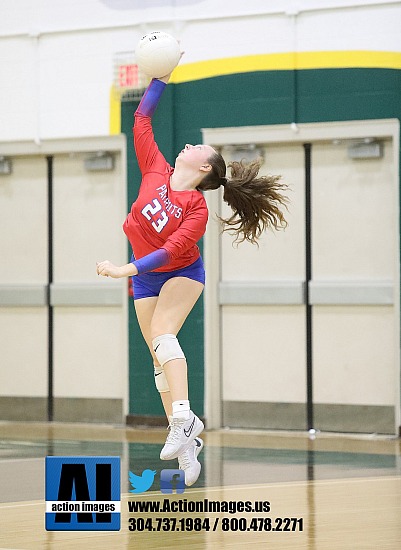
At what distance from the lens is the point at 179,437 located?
6000 mm

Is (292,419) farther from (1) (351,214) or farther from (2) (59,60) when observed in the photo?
(2) (59,60)

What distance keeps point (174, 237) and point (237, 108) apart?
19.1 ft

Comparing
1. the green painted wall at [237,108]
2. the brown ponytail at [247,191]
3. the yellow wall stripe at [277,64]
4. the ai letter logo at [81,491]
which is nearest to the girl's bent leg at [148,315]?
the brown ponytail at [247,191]

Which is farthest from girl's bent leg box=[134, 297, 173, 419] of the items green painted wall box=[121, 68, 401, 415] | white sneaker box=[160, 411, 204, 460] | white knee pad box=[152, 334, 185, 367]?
green painted wall box=[121, 68, 401, 415]

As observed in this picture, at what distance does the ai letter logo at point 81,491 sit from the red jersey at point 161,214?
3.92 ft

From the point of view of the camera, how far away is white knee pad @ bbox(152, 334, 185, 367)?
6.11m

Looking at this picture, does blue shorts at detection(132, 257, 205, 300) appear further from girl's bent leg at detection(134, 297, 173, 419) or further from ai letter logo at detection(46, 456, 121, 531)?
ai letter logo at detection(46, 456, 121, 531)

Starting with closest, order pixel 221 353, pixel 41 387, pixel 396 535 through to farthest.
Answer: pixel 396 535, pixel 221 353, pixel 41 387

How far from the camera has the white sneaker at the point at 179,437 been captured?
19.5 feet

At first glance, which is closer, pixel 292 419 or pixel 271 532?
pixel 271 532

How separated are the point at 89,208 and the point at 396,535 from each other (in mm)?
7142

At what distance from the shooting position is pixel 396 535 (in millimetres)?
5969

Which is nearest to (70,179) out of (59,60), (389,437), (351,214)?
(59,60)

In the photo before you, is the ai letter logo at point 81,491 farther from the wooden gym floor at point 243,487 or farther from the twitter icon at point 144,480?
the twitter icon at point 144,480
